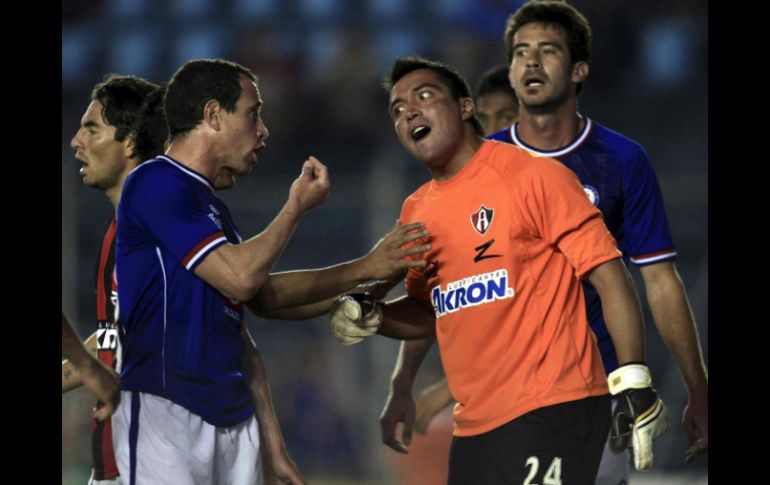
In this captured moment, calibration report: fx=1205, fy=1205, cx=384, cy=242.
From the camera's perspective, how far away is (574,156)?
5.24m

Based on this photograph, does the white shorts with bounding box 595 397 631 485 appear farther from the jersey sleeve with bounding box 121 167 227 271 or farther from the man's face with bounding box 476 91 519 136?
the man's face with bounding box 476 91 519 136

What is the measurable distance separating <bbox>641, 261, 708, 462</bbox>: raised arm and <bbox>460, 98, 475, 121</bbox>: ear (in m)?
1.17

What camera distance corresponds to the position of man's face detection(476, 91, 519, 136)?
664cm

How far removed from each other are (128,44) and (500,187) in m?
10.3

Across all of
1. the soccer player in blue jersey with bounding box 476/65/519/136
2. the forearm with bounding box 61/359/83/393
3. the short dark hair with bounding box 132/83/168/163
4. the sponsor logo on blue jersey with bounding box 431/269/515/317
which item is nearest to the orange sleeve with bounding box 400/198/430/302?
the sponsor logo on blue jersey with bounding box 431/269/515/317

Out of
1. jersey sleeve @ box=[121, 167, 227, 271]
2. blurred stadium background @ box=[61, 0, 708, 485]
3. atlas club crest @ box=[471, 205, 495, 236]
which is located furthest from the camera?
blurred stadium background @ box=[61, 0, 708, 485]

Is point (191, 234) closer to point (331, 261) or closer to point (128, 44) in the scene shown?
point (331, 261)

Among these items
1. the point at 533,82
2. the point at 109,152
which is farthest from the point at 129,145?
the point at 533,82

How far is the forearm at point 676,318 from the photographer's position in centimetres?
523

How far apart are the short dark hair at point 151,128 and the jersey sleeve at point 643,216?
199 cm

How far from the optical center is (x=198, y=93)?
4367 millimetres

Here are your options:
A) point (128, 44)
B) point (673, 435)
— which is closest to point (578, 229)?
point (673, 435)

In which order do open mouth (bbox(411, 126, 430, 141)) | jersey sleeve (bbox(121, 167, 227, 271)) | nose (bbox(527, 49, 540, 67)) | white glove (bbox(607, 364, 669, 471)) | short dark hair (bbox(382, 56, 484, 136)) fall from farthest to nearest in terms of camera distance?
1. nose (bbox(527, 49, 540, 67))
2. short dark hair (bbox(382, 56, 484, 136))
3. open mouth (bbox(411, 126, 430, 141))
4. jersey sleeve (bbox(121, 167, 227, 271))
5. white glove (bbox(607, 364, 669, 471))

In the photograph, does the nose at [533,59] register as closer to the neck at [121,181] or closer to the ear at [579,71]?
the ear at [579,71]
